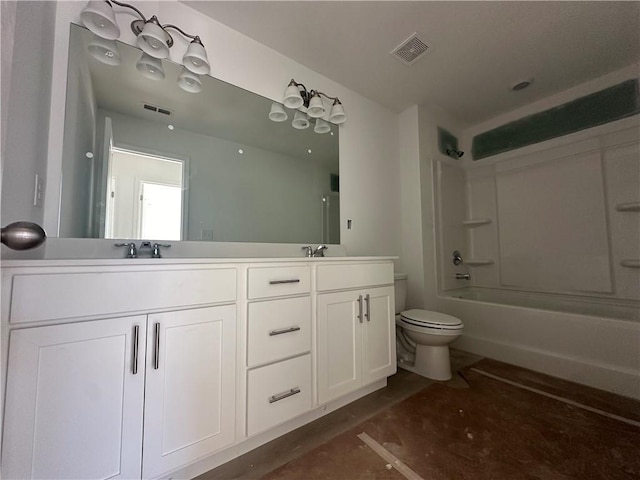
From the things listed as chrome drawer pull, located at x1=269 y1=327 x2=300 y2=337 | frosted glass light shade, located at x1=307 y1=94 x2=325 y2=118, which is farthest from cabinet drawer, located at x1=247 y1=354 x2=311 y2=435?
frosted glass light shade, located at x1=307 y1=94 x2=325 y2=118

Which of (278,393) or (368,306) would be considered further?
(368,306)

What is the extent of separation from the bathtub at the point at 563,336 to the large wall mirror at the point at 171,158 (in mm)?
1613

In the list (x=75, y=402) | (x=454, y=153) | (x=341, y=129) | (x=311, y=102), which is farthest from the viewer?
(x=454, y=153)

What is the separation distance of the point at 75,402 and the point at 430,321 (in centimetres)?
175

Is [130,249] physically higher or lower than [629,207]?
lower

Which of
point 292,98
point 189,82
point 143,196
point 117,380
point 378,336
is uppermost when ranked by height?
point 292,98

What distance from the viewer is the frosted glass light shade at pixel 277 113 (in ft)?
5.53

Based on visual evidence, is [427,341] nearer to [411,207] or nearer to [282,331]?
[282,331]

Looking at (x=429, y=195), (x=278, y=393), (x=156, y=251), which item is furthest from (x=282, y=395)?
(x=429, y=195)

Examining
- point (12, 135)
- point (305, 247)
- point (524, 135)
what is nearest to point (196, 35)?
point (12, 135)

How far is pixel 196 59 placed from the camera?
4.29ft

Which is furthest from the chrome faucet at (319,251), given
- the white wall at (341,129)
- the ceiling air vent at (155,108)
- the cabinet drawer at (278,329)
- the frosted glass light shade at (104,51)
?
the frosted glass light shade at (104,51)

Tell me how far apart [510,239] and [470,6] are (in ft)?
7.17

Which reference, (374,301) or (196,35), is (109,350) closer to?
(374,301)
